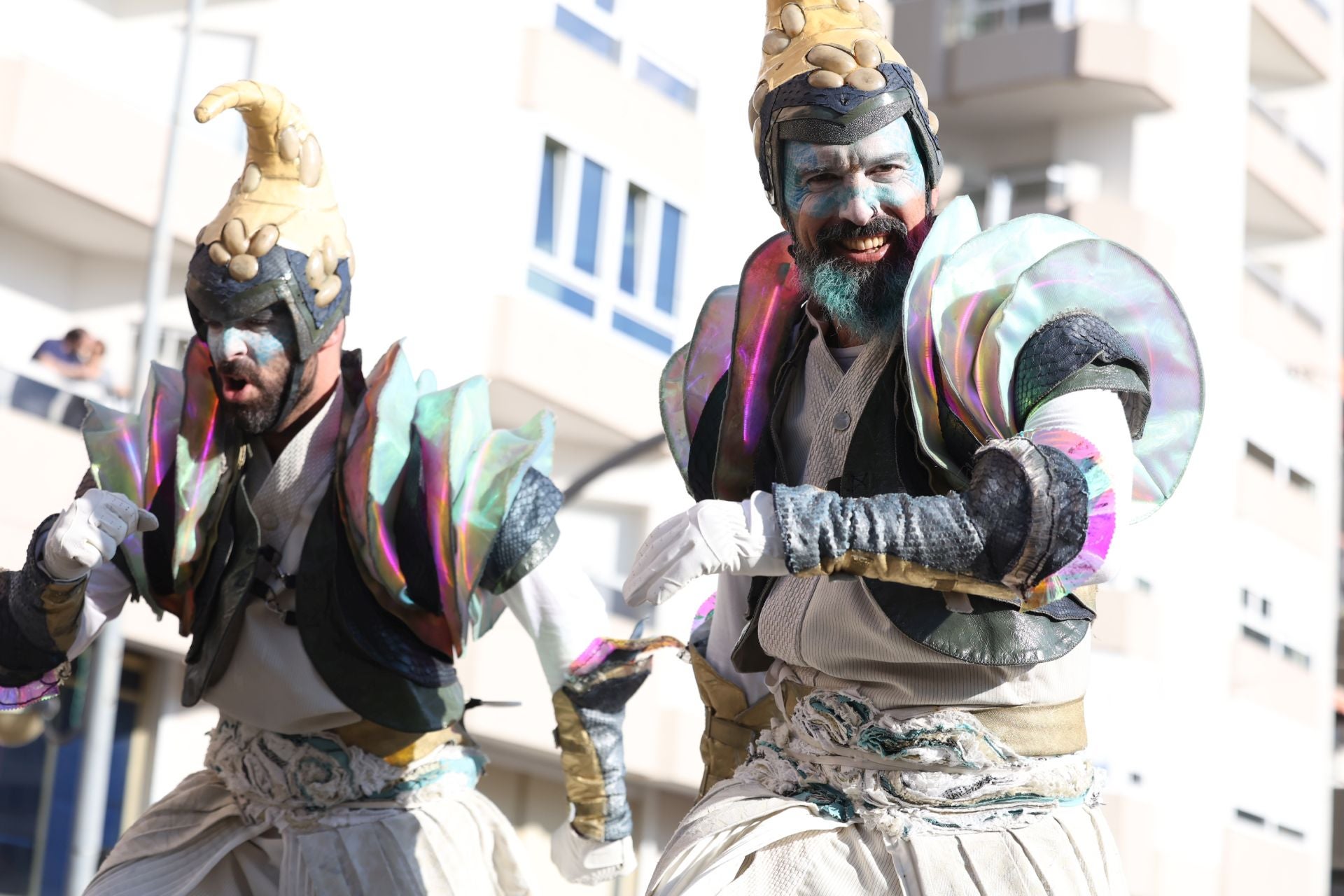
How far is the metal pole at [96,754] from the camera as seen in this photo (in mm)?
11391

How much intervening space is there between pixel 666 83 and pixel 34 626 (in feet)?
49.5

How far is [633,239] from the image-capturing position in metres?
19.1

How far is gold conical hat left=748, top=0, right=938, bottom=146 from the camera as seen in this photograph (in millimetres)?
4219

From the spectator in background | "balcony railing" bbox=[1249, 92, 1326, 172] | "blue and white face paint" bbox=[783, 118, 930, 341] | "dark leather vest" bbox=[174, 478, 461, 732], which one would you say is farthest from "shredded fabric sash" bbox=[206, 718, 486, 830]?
"balcony railing" bbox=[1249, 92, 1326, 172]

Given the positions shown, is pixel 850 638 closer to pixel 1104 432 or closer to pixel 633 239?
pixel 1104 432

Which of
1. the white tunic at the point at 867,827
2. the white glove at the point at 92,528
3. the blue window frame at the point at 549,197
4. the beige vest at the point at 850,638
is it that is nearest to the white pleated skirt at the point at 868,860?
the white tunic at the point at 867,827

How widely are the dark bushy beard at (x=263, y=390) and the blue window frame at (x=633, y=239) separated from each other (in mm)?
13581

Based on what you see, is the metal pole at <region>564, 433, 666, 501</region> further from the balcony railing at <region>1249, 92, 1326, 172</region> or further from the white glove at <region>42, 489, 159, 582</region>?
the balcony railing at <region>1249, 92, 1326, 172</region>

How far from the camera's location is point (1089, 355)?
3723mm

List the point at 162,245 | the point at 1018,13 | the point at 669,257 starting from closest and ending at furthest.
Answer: the point at 162,245 → the point at 669,257 → the point at 1018,13

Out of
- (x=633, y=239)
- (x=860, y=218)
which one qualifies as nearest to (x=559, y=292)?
(x=633, y=239)

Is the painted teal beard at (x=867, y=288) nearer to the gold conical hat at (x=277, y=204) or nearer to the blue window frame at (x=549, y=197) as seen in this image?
the gold conical hat at (x=277, y=204)

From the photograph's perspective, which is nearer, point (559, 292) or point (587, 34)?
point (559, 292)

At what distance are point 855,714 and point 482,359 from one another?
13.0 meters
